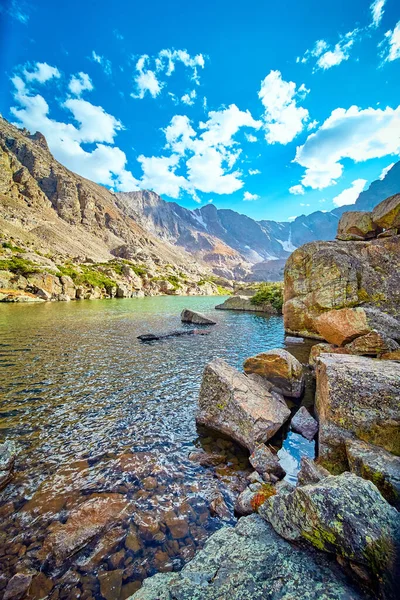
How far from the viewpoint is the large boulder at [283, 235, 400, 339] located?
20828 mm

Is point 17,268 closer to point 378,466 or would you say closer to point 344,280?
point 344,280

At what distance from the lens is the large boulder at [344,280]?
20.8 meters

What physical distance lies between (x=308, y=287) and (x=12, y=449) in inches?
1084

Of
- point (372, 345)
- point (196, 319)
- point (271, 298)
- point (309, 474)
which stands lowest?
point (309, 474)

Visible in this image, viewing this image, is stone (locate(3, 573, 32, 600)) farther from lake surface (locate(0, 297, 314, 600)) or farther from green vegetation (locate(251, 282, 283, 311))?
green vegetation (locate(251, 282, 283, 311))

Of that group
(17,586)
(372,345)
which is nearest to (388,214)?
(372,345)

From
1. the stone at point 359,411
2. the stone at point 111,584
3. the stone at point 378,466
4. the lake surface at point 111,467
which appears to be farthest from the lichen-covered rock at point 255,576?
the stone at point 359,411

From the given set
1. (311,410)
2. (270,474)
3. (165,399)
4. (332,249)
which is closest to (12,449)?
(165,399)

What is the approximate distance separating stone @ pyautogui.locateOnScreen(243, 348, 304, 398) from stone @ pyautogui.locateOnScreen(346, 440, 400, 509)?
234 inches

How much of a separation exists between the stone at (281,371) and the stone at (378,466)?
5936 mm

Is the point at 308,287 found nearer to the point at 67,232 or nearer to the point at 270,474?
the point at 270,474

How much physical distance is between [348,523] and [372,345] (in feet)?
37.3

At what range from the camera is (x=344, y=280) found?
904 inches

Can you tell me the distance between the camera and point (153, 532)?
6141 mm
